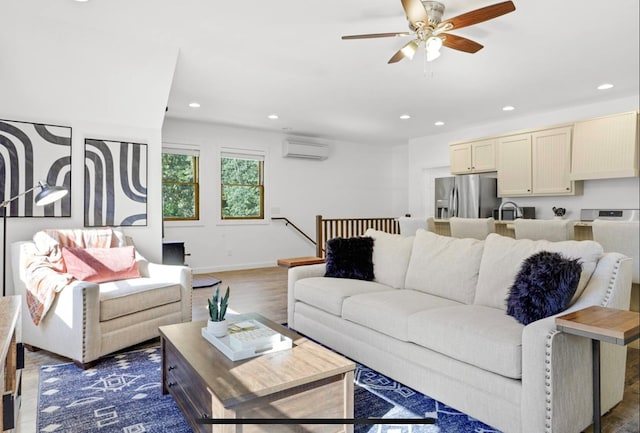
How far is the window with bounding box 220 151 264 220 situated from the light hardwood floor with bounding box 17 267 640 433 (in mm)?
1052

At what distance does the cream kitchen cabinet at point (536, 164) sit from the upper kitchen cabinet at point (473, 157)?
0.15 m

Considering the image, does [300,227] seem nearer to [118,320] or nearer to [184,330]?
[118,320]

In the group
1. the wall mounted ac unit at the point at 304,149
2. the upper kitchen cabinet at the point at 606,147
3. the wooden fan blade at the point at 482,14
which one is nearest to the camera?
the wooden fan blade at the point at 482,14

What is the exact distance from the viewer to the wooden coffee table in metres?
1.54

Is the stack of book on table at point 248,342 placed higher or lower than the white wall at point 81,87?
lower

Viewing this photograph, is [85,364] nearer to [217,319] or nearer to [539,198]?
[217,319]

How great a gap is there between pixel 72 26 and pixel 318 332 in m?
3.16

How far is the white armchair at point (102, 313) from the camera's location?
270 centimetres

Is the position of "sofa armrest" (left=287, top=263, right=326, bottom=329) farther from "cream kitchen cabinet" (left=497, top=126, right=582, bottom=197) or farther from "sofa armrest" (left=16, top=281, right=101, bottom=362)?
"cream kitchen cabinet" (left=497, top=126, right=582, bottom=197)

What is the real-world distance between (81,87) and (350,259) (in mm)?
2966

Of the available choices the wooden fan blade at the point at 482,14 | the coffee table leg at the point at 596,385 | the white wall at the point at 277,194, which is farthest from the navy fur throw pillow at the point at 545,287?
the white wall at the point at 277,194

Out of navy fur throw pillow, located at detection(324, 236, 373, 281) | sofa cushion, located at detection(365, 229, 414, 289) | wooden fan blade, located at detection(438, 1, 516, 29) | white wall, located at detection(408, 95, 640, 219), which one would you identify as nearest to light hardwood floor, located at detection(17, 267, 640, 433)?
navy fur throw pillow, located at detection(324, 236, 373, 281)

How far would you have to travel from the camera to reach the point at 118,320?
2908 mm

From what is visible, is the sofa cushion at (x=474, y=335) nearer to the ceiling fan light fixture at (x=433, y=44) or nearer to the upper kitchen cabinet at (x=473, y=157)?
the ceiling fan light fixture at (x=433, y=44)
